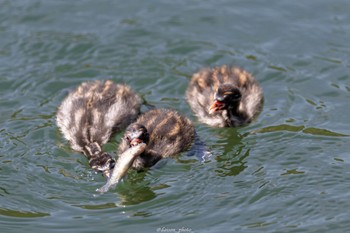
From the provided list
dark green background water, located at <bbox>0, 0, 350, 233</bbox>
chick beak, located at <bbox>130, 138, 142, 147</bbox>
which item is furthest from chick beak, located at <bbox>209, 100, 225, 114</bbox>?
chick beak, located at <bbox>130, 138, 142, 147</bbox>

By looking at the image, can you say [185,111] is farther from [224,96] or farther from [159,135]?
[159,135]

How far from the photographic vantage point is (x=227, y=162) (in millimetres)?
9875

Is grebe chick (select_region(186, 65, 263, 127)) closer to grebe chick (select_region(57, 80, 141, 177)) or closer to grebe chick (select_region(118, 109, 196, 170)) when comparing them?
grebe chick (select_region(118, 109, 196, 170))

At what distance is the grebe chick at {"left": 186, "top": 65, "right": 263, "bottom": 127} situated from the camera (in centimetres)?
1055

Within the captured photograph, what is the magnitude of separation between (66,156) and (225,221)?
2.34 metres

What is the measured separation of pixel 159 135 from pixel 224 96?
1.08m

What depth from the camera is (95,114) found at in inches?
403

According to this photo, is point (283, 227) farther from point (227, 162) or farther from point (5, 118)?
point (5, 118)

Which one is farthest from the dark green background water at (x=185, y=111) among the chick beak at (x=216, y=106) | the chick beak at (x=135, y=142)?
the chick beak at (x=135, y=142)

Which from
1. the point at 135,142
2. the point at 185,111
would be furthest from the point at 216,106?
the point at 135,142

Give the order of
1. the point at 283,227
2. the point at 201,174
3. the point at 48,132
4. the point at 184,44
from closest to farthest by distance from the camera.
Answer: the point at 283,227
the point at 201,174
the point at 48,132
the point at 184,44

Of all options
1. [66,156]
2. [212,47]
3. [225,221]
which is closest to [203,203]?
[225,221]

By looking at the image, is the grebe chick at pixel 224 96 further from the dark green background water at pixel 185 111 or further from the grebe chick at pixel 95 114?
the grebe chick at pixel 95 114

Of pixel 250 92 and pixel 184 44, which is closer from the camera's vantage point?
pixel 250 92
